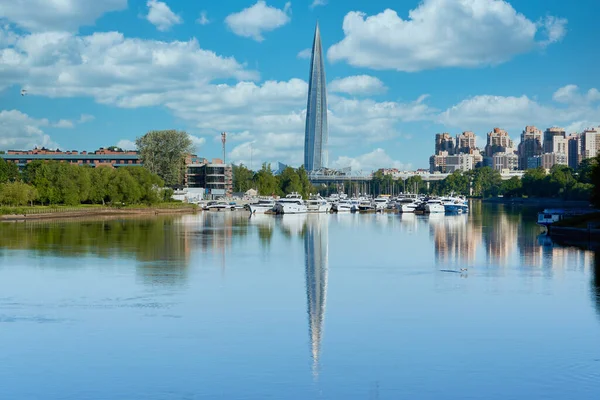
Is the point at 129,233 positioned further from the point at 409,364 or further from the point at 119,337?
the point at 409,364

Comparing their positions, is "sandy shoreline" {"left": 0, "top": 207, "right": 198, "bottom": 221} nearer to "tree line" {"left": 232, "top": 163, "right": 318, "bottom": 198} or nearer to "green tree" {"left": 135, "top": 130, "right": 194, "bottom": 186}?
"green tree" {"left": 135, "top": 130, "right": 194, "bottom": 186}

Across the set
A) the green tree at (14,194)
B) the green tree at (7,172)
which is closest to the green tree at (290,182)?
the green tree at (7,172)

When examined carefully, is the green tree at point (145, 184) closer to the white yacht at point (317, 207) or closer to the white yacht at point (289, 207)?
the white yacht at point (289, 207)

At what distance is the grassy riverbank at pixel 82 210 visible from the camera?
90188 millimetres

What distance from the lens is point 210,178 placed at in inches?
7313

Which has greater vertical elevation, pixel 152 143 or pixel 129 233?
pixel 152 143

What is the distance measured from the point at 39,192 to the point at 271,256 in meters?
A: 63.8

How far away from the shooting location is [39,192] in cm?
10344

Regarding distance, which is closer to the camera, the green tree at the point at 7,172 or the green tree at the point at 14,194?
the green tree at the point at 14,194

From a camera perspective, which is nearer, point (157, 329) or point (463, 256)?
point (157, 329)

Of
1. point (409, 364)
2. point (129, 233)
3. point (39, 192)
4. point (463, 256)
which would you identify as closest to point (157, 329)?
point (409, 364)

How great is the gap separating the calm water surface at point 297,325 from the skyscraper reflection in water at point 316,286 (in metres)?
0.10

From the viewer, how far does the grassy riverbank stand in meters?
90.2

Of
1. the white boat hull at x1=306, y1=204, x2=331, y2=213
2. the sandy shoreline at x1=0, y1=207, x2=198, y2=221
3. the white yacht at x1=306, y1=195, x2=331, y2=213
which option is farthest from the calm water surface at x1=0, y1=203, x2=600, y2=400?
the white yacht at x1=306, y1=195, x2=331, y2=213
